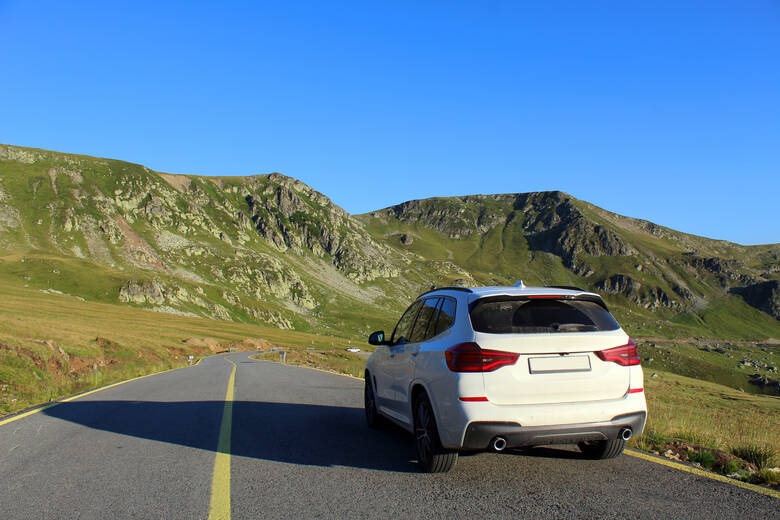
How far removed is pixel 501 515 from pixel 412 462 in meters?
2.11

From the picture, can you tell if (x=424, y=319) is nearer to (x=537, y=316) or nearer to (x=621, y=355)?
(x=537, y=316)

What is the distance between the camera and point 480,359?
539 centimetres

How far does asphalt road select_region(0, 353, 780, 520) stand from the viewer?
4.66m

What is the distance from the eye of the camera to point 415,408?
6.40m

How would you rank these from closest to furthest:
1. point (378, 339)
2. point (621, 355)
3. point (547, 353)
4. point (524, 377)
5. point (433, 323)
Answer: point (524, 377)
point (547, 353)
point (621, 355)
point (433, 323)
point (378, 339)

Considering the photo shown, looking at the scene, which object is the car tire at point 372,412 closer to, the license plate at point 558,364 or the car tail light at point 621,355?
the license plate at point 558,364

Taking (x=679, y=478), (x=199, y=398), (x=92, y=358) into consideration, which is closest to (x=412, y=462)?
(x=679, y=478)

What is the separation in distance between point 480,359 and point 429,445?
3.96 ft

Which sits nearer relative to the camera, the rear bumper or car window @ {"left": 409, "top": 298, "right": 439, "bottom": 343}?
the rear bumper

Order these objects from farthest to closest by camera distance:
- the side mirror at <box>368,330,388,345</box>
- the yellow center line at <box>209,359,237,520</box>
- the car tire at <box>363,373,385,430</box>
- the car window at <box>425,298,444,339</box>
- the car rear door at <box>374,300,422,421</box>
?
the car tire at <box>363,373,385,430</box>
the side mirror at <box>368,330,388,345</box>
the car rear door at <box>374,300,422,421</box>
the car window at <box>425,298,444,339</box>
the yellow center line at <box>209,359,237,520</box>

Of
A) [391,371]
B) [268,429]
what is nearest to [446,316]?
[391,371]

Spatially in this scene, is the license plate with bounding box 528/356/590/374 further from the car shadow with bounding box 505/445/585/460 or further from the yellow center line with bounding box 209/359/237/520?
the yellow center line with bounding box 209/359/237/520

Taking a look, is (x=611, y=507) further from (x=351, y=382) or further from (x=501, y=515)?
(x=351, y=382)

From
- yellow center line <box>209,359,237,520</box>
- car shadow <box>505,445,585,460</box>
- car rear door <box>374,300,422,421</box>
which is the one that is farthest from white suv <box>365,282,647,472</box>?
yellow center line <box>209,359,237,520</box>
